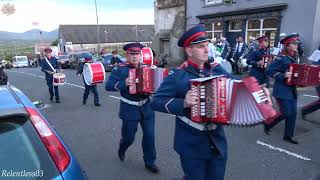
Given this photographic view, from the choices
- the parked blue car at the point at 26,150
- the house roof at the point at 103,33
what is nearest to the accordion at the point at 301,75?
the parked blue car at the point at 26,150

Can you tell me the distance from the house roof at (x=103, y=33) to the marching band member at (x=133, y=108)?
67.1 metres

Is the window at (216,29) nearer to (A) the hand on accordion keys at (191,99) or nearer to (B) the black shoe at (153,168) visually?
(B) the black shoe at (153,168)

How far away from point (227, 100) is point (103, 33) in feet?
259

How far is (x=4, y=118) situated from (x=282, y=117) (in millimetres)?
5200

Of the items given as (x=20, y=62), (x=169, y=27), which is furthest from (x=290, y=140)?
(x=20, y=62)

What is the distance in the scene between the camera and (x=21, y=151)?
86.4 inches

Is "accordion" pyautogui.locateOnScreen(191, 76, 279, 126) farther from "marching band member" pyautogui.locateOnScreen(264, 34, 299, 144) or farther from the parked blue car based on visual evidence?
"marching band member" pyautogui.locateOnScreen(264, 34, 299, 144)

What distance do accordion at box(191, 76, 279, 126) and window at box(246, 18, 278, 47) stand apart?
1487 cm

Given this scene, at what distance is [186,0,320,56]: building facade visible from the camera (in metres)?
14.3

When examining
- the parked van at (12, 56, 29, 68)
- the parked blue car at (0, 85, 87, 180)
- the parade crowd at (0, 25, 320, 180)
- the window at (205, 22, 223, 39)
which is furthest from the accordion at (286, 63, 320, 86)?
the parked van at (12, 56, 29, 68)

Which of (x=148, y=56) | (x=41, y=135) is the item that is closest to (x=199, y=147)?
(x=41, y=135)

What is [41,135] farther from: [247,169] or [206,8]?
[206,8]

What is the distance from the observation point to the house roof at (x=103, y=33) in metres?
73.8

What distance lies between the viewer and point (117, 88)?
15.8 ft
